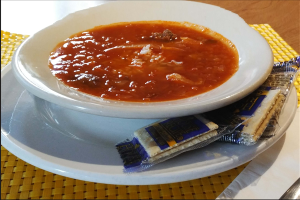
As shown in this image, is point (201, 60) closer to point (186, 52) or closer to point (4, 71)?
point (186, 52)

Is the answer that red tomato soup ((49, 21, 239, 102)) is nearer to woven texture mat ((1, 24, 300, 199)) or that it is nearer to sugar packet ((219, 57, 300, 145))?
sugar packet ((219, 57, 300, 145))

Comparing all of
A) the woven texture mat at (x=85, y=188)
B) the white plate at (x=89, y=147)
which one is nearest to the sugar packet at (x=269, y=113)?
the white plate at (x=89, y=147)

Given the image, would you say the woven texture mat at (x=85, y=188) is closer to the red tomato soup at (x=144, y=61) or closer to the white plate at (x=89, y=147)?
the white plate at (x=89, y=147)

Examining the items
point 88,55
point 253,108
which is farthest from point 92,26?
point 253,108

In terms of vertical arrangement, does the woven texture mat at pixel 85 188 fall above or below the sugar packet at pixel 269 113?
below

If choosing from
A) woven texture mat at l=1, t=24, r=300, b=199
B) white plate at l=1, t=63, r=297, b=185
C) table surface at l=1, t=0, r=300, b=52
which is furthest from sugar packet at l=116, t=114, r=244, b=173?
table surface at l=1, t=0, r=300, b=52

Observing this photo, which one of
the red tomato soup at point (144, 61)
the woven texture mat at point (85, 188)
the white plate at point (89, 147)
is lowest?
the woven texture mat at point (85, 188)

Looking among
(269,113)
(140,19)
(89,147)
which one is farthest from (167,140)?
(140,19)

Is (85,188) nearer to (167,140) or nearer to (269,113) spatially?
(167,140)
